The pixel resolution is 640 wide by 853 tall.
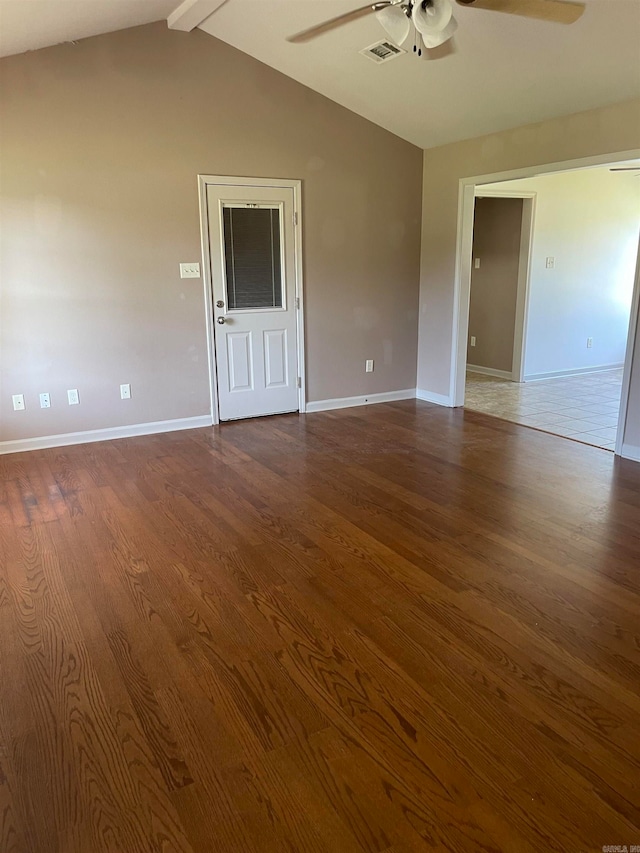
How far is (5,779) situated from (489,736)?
1423mm

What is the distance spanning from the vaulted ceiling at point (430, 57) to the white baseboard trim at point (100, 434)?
2765 millimetres

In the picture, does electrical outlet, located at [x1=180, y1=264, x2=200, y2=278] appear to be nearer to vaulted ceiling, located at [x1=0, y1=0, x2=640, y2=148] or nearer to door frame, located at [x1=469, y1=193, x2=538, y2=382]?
vaulted ceiling, located at [x1=0, y1=0, x2=640, y2=148]

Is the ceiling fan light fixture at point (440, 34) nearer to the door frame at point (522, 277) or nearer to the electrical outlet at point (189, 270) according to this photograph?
the electrical outlet at point (189, 270)

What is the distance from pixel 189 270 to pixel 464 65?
2.61 m

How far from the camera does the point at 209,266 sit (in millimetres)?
5117

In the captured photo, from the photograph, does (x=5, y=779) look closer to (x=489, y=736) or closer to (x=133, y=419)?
(x=489, y=736)

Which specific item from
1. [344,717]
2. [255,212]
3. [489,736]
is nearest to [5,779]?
[344,717]

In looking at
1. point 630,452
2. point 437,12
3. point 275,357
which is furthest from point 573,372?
point 437,12

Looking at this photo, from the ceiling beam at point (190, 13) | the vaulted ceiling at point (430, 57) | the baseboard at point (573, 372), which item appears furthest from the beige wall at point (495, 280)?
the ceiling beam at point (190, 13)

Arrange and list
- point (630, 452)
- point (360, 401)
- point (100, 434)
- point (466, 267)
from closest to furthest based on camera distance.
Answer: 1. point (630, 452)
2. point (100, 434)
3. point (466, 267)
4. point (360, 401)

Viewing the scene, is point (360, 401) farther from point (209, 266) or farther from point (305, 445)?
point (209, 266)

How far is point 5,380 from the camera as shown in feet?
14.9

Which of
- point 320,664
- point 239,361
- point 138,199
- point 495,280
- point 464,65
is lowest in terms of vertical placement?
→ point 320,664

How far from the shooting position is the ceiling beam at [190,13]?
13.4 feet
